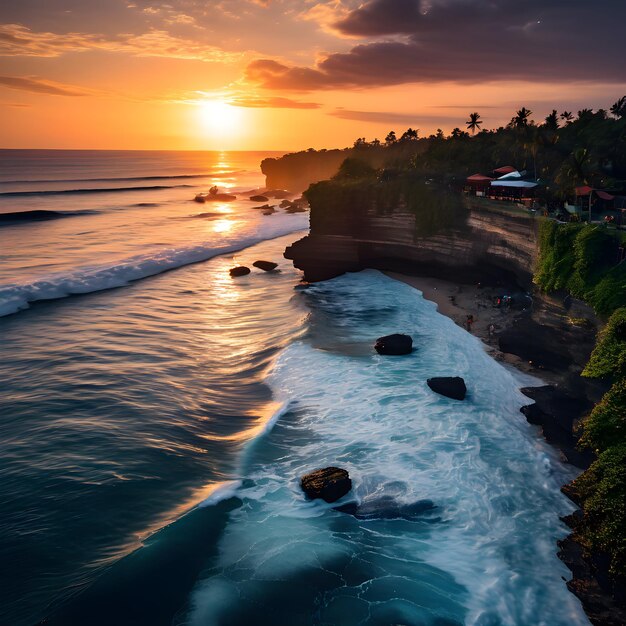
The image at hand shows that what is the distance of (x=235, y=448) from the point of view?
2033 centimetres

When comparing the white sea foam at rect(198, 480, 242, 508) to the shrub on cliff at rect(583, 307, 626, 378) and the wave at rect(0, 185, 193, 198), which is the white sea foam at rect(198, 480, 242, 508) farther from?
the wave at rect(0, 185, 193, 198)

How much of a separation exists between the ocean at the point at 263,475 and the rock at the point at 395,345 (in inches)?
24.7

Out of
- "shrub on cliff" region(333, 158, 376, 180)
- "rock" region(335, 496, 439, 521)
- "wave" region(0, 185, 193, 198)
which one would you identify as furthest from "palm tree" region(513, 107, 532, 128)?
"wave" region(0, 185, 193, 198)

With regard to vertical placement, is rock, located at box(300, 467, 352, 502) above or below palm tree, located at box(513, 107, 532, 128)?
below

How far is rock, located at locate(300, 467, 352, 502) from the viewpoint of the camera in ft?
55.9

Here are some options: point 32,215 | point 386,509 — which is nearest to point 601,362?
point 386,509

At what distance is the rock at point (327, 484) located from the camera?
55.9 feet

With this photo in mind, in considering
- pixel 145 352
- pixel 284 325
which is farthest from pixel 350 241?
pixel 145 352

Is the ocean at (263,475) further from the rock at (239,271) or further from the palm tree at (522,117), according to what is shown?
the palm tree at (522,117)

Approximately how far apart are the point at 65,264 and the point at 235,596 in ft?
165

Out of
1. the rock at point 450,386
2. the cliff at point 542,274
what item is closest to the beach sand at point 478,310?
the cliff at point 542,274

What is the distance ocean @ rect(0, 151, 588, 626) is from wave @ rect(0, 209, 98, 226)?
56039 mm

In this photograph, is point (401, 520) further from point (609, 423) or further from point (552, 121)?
point (552, 121)

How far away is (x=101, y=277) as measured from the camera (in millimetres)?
47781
